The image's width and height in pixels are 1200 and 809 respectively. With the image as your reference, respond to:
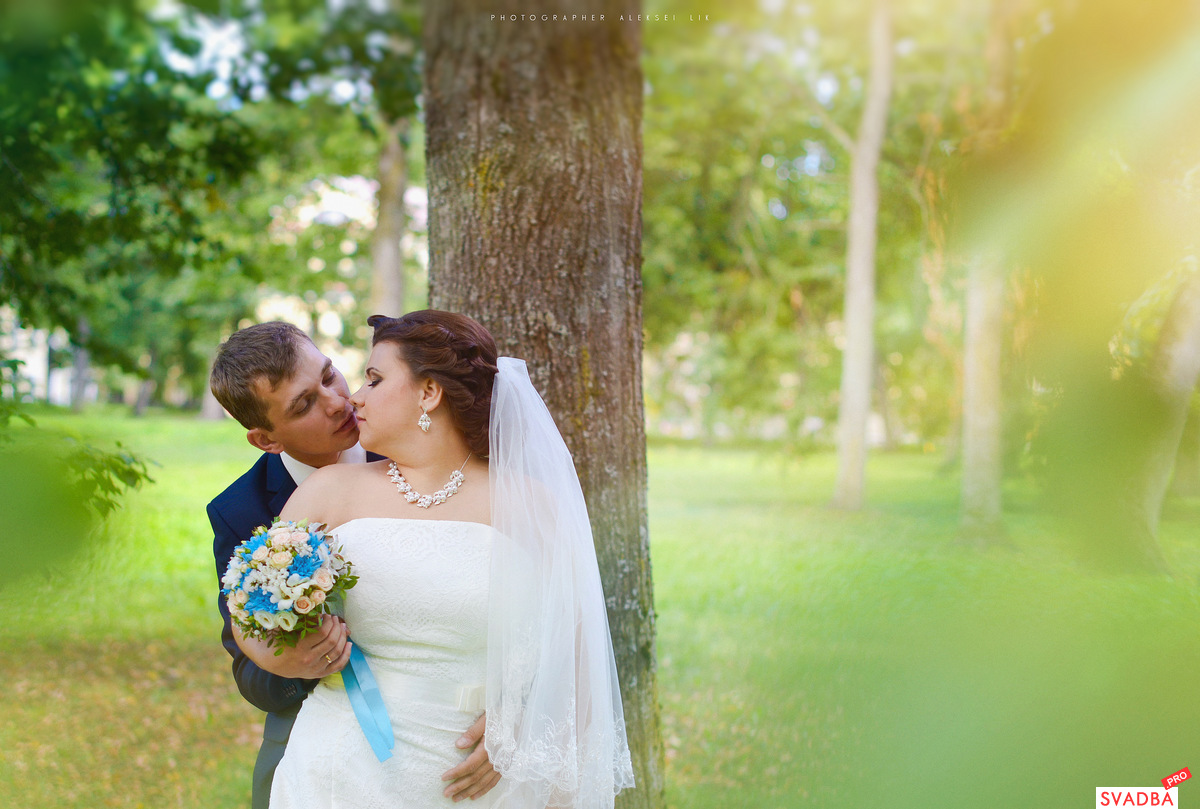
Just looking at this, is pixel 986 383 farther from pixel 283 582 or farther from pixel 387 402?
pixel 283 582

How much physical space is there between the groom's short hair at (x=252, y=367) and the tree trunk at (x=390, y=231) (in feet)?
33.0

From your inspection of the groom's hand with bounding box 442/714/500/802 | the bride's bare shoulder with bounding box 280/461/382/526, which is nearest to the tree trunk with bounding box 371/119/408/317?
the bride's bare shoulder with bounding box 280/461/382/526

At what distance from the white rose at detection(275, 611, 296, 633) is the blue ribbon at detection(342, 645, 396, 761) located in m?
0.31

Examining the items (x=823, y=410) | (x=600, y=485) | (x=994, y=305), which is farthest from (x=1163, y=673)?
(x=823, y=410)

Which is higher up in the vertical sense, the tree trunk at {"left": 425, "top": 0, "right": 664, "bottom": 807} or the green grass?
the tree trunk at {"left": 425, "top": 0, "right": 664, "bottom": 807}

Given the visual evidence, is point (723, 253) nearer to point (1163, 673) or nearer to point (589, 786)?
point (1163, 673)

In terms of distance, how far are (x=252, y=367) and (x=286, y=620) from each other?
837 millimetres

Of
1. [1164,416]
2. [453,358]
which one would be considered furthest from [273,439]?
[1164,416]

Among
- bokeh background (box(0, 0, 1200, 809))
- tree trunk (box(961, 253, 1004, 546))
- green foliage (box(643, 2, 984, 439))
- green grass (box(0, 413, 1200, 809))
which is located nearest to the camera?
green grass (box(0, 413, 1200, 809))

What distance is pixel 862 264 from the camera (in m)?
13.1

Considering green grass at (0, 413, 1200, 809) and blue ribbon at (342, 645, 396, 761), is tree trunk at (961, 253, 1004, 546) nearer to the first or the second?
green grass at (0, 413, 1200, 809)

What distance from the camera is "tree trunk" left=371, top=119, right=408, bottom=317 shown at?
12.5 metres

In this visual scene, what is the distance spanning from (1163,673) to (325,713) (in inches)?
155

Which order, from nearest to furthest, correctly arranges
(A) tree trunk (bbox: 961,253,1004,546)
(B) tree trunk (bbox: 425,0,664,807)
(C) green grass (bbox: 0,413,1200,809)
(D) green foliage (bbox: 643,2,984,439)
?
(B) tree trunk (bbox: 425,0,664,807), (C) green grass (bbox: 0,413,1200,809), (A) tree trunk (bbox: 961,253,1004,546), (D) green foliage (bbox: 643,2,984,439)
